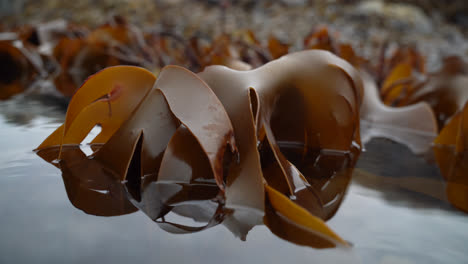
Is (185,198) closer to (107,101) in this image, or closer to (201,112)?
(201,112)

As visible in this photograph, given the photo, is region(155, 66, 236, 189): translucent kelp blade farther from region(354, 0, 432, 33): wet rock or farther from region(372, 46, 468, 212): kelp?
region(354, 0, 432, 33): wet rock

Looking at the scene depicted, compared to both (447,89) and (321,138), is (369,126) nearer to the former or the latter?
(447,89)

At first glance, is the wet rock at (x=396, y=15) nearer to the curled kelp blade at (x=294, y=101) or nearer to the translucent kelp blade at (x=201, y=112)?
the curled kelp blade at (x=294, y=101)

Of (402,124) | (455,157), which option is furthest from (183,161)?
(402,124)

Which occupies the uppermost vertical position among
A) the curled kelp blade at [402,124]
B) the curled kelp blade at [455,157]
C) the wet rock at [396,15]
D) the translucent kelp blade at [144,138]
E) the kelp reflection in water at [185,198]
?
the translucent kelp blade at [144,138]


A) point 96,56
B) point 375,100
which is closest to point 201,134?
point 375,100

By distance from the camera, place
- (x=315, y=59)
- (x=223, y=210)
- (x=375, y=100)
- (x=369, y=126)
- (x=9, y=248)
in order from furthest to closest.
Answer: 1. (x=375, y=100)
2. (x=369, y=126)
3. (x=315, y=59)
4. (x=223, y=210)
5. (x=9, y=248)

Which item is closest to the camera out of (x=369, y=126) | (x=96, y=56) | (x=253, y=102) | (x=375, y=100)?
(x=253, y=102)

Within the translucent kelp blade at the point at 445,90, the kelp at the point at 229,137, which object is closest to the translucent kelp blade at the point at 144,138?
the kelp at the point at 229,137

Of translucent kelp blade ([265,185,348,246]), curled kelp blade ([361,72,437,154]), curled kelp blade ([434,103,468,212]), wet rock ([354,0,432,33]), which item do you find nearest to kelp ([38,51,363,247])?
translucent kelp blade ([265,185,348,246])
